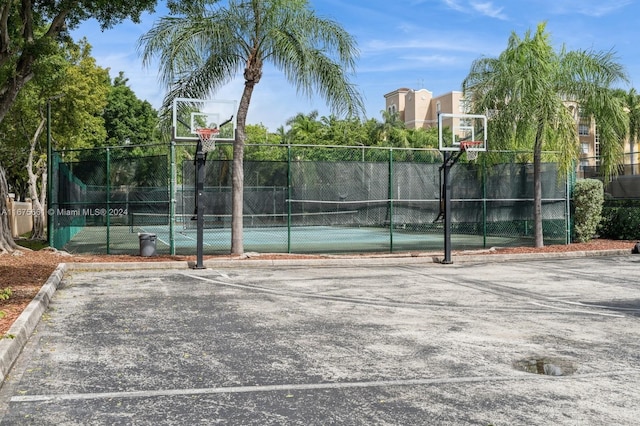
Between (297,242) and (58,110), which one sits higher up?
(58,110)

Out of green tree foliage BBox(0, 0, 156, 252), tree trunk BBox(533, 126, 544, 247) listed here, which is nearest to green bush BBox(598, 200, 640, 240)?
tree trunk BBox(533, 126, 544, 247)

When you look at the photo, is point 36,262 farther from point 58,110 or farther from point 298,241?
point 58,110

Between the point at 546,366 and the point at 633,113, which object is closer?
the point at 546,366

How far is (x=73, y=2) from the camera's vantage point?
12.4 metres

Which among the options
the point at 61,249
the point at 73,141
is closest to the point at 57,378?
the point at 61,249

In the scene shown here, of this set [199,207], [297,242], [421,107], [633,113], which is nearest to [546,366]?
[199,207]

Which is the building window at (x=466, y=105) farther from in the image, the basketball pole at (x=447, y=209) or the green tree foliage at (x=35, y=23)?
the green tree foliage at (x=35, y=23)

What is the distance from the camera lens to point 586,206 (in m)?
20.7

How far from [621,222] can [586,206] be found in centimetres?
229

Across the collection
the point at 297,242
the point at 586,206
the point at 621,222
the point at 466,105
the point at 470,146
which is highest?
the point at 466,105

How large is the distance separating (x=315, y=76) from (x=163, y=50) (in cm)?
387

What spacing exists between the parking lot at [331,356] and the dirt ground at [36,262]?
0.46 m

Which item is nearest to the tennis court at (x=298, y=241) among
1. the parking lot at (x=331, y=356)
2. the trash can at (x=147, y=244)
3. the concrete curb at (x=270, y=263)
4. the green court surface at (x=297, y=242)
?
the green court surface at (x=297, y=242)

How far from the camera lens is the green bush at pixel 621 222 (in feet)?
70.8
